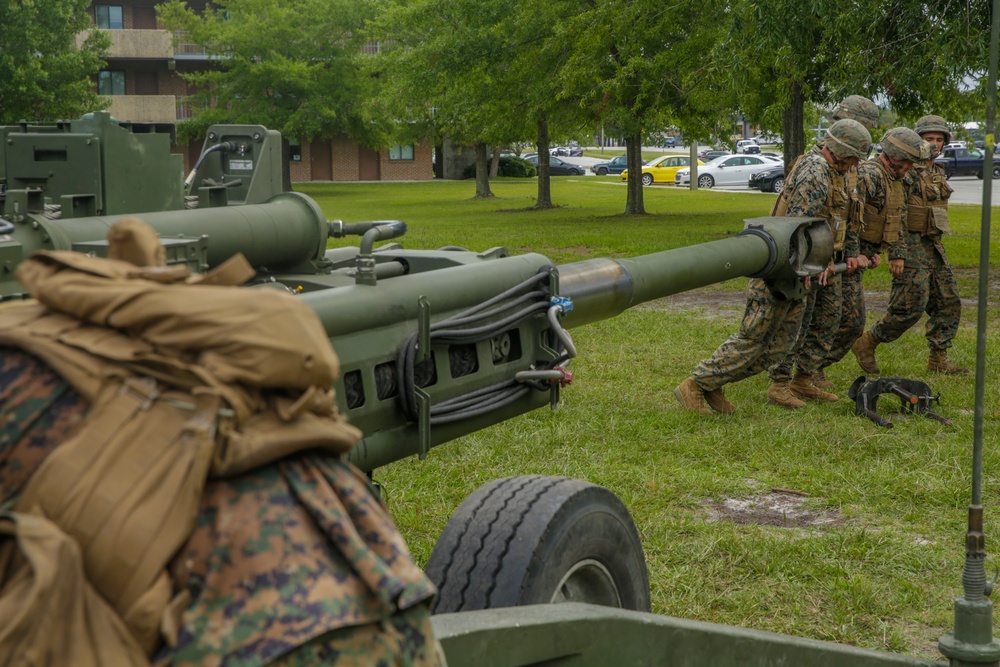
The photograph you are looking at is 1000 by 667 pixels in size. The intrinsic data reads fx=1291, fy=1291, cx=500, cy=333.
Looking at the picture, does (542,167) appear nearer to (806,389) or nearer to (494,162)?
(494,162)

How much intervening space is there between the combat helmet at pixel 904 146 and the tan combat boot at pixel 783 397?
2201 mm

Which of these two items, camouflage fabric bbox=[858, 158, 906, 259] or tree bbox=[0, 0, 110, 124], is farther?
tree bbox=[0, 0, 110, 124]

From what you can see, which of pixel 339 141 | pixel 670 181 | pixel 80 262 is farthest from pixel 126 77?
pixel 80 262

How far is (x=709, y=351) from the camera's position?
34.8 ft

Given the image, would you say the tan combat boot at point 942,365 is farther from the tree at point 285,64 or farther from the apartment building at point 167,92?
the apartment building at point 167,92

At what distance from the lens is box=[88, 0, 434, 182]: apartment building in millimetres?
48672

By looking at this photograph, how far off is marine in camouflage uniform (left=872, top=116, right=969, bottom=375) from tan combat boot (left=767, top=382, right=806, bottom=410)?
68.1 inches

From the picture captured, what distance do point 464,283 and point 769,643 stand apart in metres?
1.29

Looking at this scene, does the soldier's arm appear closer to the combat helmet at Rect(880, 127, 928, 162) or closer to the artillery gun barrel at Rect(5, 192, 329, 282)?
the combat helmet at Rect(880, 127, 928, 162)

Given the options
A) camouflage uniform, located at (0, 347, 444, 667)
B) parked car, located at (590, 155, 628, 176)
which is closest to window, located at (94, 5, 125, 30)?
parked car, located at (590, 155, 628, 176)

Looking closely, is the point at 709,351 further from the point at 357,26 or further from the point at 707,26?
the point at 357,26

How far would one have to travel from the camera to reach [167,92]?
172 feet

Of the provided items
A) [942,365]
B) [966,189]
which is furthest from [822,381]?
[966,189]

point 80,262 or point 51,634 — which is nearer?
point 51,634
